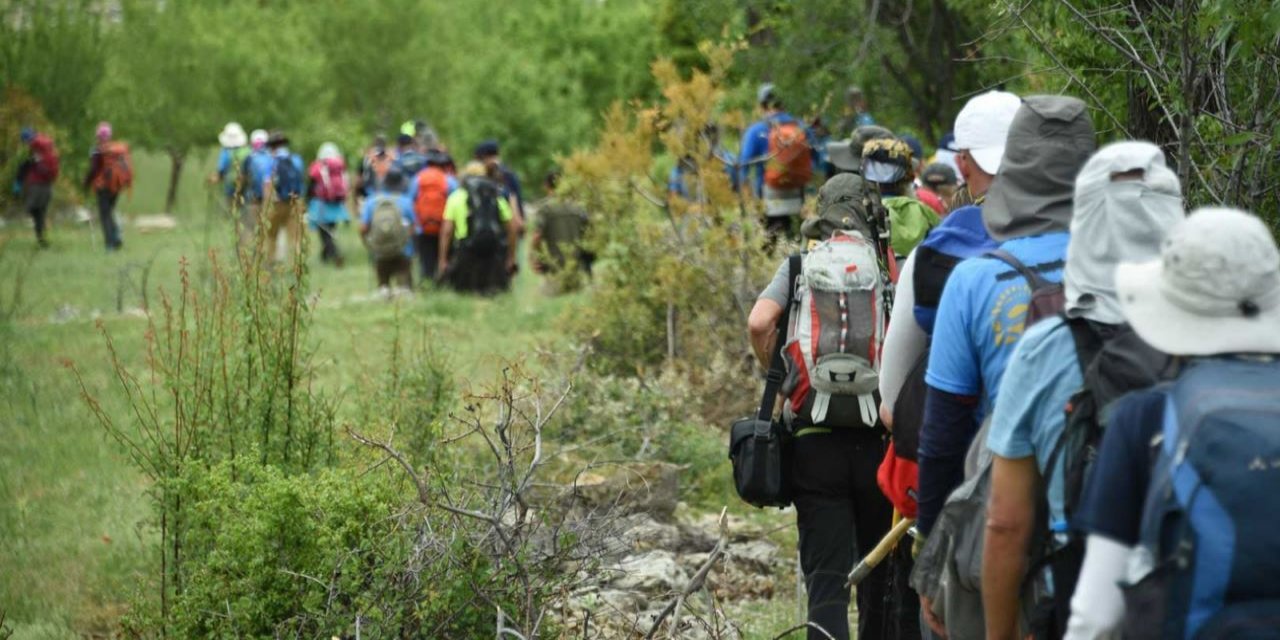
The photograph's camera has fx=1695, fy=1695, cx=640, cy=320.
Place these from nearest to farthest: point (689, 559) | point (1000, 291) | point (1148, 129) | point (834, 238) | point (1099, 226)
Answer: point (1099, 226) → point (1000, 291) → point (834, 238) → point (1148, 129) → point (689, 559)

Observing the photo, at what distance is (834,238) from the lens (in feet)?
18.2

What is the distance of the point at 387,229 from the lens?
57.6 ft

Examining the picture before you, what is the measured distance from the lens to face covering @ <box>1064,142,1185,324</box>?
11.2 ft

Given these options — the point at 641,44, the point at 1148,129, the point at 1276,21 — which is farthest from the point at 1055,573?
the point at 641,44

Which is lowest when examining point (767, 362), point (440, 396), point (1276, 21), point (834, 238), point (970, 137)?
point (440, 396)

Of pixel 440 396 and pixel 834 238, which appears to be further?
pixel 440 396

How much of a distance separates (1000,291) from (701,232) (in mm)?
7244

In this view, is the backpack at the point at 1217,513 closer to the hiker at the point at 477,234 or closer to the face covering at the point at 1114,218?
the face covering at the point at 1114,218

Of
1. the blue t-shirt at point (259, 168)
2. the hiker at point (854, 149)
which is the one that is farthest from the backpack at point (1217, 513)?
the blue t-shirt at point (259, 168)

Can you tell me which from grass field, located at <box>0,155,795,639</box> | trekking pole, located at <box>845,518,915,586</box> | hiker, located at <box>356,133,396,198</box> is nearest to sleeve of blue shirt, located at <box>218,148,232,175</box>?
grass field, located at <box>0,155,795,639</box>

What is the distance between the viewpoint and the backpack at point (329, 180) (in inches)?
950

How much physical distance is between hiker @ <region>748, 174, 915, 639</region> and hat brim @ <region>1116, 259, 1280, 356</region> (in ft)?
7.44

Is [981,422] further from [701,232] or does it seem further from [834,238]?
[701,232]

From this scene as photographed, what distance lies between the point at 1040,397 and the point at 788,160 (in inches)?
346
